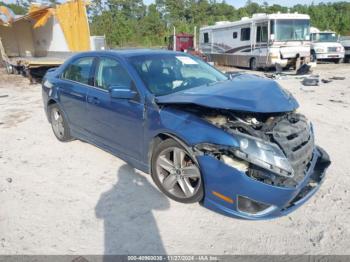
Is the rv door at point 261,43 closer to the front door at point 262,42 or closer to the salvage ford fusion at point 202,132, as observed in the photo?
the front door at point 262,42

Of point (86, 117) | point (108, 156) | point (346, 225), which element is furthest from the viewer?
point (108, 156)

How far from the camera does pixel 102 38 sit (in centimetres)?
1470

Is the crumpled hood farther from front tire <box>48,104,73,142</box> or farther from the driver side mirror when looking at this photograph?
front tire <box>48,104,73,142</box>

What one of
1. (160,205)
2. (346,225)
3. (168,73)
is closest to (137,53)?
(168,73)

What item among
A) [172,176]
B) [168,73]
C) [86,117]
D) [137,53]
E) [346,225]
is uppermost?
[137,53]

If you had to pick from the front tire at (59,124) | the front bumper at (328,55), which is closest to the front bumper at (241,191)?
the front tire at (59,124)

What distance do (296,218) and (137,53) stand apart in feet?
9.10

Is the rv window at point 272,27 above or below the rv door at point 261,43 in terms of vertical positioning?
above

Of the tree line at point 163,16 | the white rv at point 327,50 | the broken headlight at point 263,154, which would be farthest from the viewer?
the tree line at point 163,16

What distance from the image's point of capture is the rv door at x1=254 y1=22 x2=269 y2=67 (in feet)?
49.5

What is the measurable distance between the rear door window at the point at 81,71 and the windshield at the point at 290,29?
12448 millimetres

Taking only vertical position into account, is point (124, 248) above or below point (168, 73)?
below

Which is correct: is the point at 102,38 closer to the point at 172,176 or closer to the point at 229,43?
the point at 229,43

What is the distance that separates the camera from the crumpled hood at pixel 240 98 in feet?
9.26
